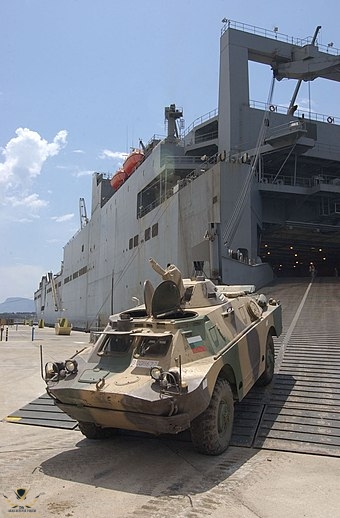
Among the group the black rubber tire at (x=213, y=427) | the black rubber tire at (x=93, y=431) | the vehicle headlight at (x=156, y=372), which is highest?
the vehicle headlight at (x=156, y=372)

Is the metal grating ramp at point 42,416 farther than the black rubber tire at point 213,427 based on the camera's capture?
Yes

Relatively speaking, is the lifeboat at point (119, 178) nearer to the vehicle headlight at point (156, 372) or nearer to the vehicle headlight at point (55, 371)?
the vehicle headlight at point (55, 371)

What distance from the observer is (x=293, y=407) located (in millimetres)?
6805

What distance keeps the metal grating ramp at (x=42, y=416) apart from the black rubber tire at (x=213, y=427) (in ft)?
8.26

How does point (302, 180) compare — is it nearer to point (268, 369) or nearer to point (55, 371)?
point (268, 369)

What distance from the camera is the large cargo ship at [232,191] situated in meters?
22.7

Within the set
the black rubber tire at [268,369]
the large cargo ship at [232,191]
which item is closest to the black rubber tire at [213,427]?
the black rubber tire at [268,369]

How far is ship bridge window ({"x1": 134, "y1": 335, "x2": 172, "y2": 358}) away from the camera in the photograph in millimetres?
5659

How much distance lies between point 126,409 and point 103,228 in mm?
35777

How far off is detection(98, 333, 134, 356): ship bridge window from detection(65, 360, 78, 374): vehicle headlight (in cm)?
38

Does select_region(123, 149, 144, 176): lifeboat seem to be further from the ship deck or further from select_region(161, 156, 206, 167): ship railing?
the ship deck

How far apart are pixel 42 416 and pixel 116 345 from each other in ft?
8.03

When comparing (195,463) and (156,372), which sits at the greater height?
(156,372)

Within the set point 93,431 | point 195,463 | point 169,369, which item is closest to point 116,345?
point 169,369
